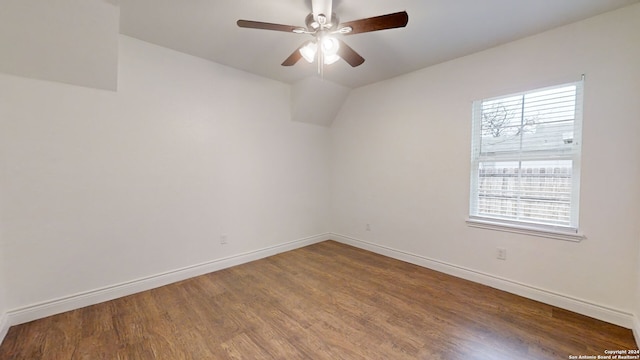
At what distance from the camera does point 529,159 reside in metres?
2.42

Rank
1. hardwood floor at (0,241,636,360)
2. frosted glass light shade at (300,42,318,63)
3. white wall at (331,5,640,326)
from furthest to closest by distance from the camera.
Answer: frosted glass light shade at (300,42,318,63) < white wall at (331,5,640,326) < hardwood floor at (0,241,636,360)

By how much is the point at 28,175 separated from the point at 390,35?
3.34 m

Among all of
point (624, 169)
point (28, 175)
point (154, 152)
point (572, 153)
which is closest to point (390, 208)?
point (572, 153)

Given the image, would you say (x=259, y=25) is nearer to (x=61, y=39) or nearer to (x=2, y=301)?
(x=61, y=39)

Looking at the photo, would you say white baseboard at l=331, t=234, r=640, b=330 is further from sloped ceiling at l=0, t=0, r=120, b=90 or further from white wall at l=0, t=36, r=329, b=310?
sloped ceiling at l=0, t=0, r=120, b=90

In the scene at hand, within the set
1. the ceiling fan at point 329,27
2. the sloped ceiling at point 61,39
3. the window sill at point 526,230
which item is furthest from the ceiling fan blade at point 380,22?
the window sill at point 526,230

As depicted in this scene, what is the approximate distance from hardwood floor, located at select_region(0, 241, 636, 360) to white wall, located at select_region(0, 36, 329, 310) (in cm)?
42

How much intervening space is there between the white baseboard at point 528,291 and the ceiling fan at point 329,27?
2524 millimetres

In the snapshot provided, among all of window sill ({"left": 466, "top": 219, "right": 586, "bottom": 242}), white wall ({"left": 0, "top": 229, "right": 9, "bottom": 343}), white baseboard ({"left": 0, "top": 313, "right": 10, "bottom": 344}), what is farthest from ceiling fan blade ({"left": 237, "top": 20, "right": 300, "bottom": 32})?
white baseboard ({"left": 0, "top": 313, "right": 10, "bottom": 344})

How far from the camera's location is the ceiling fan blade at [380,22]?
1578 millimetres

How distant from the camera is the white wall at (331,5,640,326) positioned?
1.97 metres

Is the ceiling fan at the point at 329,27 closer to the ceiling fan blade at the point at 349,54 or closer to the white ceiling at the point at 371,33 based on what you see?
the ceiling fan blade at the point at 349,54

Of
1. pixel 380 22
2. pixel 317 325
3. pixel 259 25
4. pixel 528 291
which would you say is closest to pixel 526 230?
pixel 528 291

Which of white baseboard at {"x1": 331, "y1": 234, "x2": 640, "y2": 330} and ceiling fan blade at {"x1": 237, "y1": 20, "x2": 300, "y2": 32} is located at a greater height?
ceiling fan blade at {"x1": 237, "y1": 20, "x2": 300, "y2": 32}
